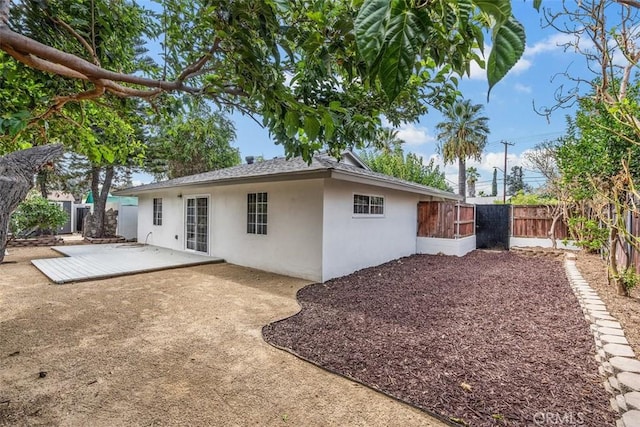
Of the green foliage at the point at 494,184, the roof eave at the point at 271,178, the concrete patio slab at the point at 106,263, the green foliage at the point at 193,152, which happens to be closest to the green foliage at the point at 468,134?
the green foliage at the point at 193,152

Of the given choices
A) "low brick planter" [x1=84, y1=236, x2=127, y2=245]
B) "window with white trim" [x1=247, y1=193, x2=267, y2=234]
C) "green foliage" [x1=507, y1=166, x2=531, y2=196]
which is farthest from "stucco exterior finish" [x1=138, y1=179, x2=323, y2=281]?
"green foliage" [x1=507, y1=166, x2=531, y2=196]

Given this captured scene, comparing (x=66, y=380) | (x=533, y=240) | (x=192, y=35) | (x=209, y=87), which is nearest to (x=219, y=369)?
(x=66, y=380)

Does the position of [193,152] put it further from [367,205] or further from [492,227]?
[492,227]

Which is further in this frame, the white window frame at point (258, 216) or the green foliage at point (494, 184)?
the green foliage at point (494, 184)

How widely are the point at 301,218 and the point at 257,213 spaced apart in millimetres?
1651

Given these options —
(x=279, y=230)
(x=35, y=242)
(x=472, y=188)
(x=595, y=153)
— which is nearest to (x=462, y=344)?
(x=279, y=230)

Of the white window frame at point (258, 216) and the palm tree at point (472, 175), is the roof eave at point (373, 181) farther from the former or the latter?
the palm tree at point (472, 175)

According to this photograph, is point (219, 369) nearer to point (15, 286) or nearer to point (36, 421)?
point (36, 421)

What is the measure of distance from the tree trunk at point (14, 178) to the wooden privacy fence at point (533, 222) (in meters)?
14.6

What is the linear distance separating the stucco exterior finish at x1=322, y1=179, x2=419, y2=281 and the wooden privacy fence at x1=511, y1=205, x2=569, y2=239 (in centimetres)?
560

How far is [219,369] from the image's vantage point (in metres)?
3.16

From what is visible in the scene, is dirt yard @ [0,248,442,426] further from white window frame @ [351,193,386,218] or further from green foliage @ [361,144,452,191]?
green foliage @ [361,144,452,191]

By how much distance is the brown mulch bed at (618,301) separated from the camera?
144 inches

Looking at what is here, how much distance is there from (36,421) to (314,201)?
538cm
